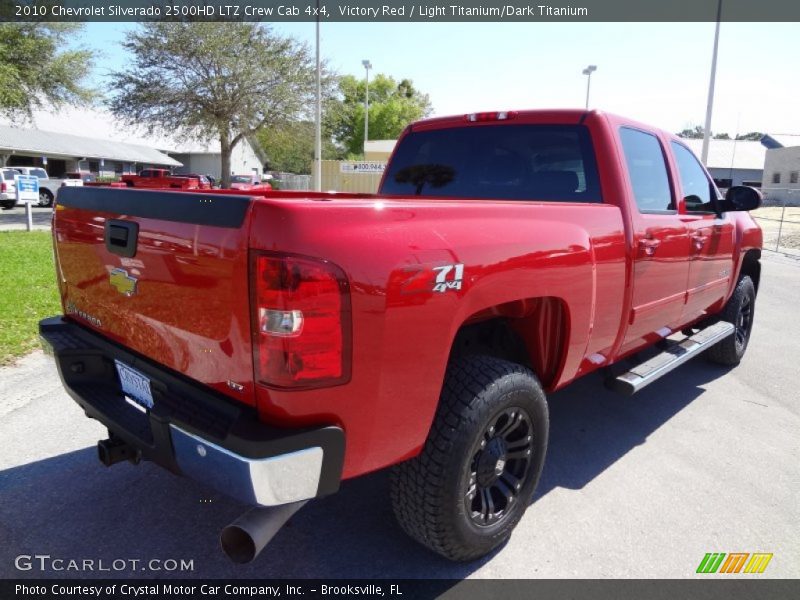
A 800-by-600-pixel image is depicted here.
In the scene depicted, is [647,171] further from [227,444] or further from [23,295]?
[23,295]

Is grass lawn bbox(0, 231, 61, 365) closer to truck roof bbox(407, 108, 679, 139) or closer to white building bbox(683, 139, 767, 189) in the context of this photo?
truck roof bbox(407, 108, 679, 139)

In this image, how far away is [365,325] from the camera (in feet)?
6.05

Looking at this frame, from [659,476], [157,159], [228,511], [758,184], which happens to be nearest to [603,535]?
[659,476]

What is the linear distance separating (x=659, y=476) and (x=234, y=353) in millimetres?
Result: 2720

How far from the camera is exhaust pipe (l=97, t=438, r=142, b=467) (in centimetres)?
250

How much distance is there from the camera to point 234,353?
189 cm

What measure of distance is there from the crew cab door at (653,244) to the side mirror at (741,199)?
94 cm

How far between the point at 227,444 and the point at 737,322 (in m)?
5.21

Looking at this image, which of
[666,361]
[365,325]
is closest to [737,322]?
[666,361]

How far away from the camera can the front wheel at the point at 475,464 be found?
2.25 meters

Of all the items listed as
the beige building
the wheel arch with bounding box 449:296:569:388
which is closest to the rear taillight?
the wheel arch with bounding box 449:296:569:388

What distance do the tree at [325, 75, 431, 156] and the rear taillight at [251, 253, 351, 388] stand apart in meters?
53.7

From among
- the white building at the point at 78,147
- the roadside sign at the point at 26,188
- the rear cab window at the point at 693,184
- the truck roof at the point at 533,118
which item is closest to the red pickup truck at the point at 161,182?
the roadside sign at the point at 26,188

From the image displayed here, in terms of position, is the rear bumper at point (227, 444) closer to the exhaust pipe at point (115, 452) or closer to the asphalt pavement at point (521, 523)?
the exhaust pipe at point (115, 452)
